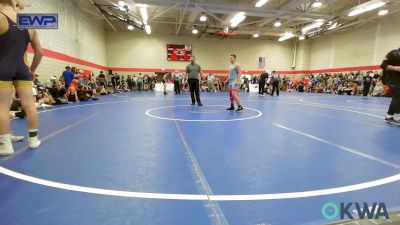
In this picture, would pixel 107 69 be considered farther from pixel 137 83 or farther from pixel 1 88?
pixel 1 88

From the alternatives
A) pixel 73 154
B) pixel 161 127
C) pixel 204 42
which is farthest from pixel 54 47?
pixel 204 42

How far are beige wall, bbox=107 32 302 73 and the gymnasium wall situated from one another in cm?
399

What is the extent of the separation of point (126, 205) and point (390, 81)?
6.05m

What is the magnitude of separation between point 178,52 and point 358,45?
1721cm

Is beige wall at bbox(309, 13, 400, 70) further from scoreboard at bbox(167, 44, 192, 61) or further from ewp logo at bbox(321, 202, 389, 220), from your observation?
ewp logo at bbox(321, 202, 389, 220)

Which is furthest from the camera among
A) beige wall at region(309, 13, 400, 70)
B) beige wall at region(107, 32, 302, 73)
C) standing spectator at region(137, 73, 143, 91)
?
beige wall at region(107, 32, 302, 73)

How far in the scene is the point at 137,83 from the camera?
938 inches

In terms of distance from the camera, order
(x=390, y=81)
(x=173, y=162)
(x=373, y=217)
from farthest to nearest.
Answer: (x=390, y=81) < (x=173, y=162) < (x=373, y=217)

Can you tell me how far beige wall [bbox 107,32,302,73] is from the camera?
2502 centimetres

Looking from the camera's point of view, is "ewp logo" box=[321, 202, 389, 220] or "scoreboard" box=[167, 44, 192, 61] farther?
"scoreboard" box=[167, 44, 192, 61]

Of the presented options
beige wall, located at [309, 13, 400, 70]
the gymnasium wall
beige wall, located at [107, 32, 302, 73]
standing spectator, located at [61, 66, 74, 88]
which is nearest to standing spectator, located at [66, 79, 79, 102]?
standing spectator, located at [61, 66, 74, 88]

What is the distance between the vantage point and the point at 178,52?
1025 inches

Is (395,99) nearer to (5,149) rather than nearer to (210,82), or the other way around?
(5,149)

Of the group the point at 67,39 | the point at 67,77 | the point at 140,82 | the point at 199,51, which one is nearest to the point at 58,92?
the point at 67,77
